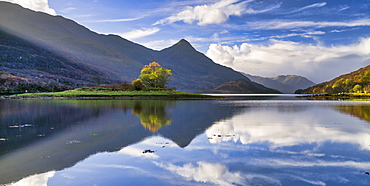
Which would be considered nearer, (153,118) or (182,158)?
(182,158)

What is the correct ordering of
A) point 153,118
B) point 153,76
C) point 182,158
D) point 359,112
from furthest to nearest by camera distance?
point 153,76 < point 359,112 < point 153,118 < point 182,158

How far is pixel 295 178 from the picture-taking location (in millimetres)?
10445

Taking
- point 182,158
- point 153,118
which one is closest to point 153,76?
point 153,118

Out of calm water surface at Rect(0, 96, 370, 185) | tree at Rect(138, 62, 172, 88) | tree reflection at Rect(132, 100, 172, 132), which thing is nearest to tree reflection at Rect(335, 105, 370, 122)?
calm water surface at Rect(0, 96, 370, 185)

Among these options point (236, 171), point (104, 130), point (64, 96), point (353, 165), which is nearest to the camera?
point (236, 171)

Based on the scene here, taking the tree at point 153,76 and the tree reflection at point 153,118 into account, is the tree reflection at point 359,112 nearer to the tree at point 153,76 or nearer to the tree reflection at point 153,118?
the tree reflection at point 153,118

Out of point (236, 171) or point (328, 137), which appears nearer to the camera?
point (236, 171)

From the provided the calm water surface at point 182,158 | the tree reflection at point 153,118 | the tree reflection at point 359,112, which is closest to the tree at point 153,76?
the tree reflection at point 153,118

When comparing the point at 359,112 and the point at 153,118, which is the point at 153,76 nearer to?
the point at 359,112

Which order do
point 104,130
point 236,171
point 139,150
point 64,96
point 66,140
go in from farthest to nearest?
point 64,96 → point 104,130 → point 66,140 → point 139,150 → point 236,171

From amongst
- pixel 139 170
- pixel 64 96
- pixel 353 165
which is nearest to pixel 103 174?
pixel 139 170

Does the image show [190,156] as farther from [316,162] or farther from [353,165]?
[353,165]

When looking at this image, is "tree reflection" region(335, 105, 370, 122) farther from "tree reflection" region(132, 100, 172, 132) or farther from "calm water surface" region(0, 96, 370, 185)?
"tree reflection" region(132, 100, 172, 132)

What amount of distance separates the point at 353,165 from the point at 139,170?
920cm
